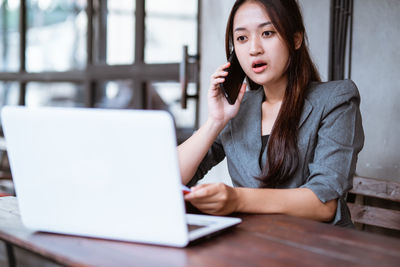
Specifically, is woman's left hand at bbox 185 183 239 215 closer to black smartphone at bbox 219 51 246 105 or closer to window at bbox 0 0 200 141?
black smartphone at bbox 219 51 246 105

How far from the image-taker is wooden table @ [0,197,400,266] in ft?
2.84

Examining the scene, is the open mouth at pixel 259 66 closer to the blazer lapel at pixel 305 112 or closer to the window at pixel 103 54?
the blazer lapel at pixel 305 112

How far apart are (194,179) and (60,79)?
9.82 ft

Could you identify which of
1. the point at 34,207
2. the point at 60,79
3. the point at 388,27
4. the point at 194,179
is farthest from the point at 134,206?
the point at 60,79

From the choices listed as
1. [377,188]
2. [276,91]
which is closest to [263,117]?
[276,91]

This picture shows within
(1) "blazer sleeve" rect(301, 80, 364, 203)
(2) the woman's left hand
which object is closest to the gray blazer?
(1) "blazer sleeve" rect(301, 80, 364, 203)

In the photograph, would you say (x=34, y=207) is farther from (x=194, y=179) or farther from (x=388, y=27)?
(x=388, y=27)

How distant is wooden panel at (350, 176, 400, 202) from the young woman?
1.22ft

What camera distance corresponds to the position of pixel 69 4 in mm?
4449

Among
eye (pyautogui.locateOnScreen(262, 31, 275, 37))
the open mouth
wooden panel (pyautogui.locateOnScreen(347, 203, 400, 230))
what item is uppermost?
eye (pyautogui.locateOnScreen(262, 31, 275, 37))

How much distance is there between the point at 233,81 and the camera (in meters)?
1.69

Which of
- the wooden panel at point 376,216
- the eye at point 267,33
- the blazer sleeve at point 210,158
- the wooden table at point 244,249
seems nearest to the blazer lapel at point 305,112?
the eye at point 267,33

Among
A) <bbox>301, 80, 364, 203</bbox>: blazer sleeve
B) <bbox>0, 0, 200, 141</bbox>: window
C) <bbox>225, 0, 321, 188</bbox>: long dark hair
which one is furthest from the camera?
<bbox>0, 0, 200, 141</bbox>: window

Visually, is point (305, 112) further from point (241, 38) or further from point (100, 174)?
point (100, 174)
